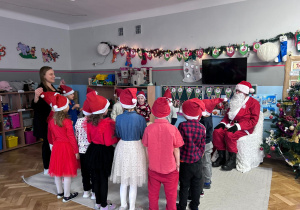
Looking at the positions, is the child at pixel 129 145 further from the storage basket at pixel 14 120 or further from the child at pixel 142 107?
the storage basket at pixel 14 120

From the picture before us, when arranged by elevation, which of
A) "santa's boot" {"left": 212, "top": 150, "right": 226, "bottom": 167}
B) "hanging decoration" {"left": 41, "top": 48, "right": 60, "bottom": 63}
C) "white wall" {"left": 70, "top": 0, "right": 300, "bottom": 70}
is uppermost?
"white wall" {"left": 70, "top": 0, "right": 300, "bottom": 70}

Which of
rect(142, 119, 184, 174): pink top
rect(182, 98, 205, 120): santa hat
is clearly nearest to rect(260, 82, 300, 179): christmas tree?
rect(182, 98, 205, 120): santa hat

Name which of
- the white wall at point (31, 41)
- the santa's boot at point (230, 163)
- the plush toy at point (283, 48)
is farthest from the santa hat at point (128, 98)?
the white wall at point (31, 41)

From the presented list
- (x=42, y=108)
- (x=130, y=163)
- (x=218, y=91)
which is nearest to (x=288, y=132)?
(x=218, y=91)

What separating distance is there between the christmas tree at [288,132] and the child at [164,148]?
217 centimetres

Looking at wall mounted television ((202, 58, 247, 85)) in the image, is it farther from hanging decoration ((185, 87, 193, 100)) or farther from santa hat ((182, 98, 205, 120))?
santa hat ((182, 98, 205, 120))

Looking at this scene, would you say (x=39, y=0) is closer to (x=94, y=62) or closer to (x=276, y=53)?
(x=94, y=62)

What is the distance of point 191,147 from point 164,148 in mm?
317

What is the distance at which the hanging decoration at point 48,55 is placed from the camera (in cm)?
611

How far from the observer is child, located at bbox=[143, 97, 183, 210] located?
7.19ft

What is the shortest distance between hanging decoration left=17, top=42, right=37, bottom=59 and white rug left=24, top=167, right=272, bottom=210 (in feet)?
11.0

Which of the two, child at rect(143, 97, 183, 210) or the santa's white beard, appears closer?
child at rect(143, 97, 183, 210)

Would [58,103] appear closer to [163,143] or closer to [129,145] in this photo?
[129,145]

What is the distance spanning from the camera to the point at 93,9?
16.9ft
